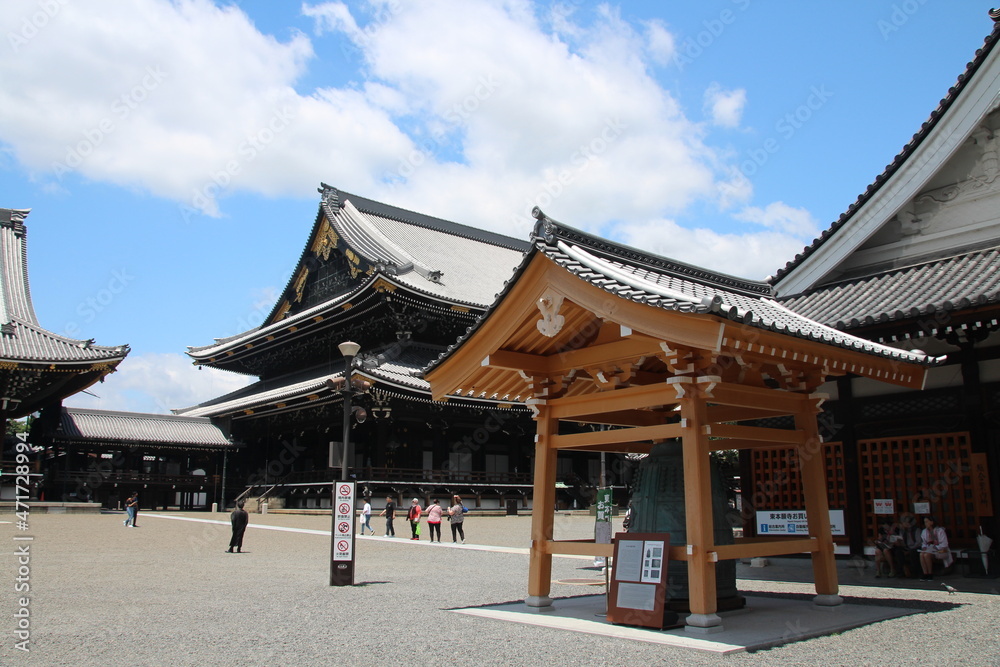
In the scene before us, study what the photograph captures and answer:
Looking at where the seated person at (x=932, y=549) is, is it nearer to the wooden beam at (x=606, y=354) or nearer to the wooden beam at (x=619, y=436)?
the wooden beam at (x=619, y=436)

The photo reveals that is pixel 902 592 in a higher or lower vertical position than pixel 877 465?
lower

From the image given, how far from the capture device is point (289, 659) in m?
6.61

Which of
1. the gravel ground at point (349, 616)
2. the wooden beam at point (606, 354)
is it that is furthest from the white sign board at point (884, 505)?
the wooden beam at point (606, 354)

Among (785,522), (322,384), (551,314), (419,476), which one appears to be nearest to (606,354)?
(551,314)

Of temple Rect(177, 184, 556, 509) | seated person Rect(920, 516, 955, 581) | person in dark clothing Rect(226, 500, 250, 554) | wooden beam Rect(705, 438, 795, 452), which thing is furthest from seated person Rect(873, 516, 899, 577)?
temple Rect(177, 184, 556, 509)

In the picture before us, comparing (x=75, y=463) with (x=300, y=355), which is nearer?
(x=75, y=463)

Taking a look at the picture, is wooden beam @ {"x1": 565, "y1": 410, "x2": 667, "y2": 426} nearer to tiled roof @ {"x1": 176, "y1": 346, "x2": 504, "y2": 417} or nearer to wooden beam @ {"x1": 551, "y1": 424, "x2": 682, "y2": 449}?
wooden beam @ {"x1": 551, "y1": 424, "x2": 682, "y2": 449}

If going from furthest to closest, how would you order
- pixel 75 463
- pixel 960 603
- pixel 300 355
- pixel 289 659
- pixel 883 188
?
pixel 300 355, pixel 75 463, pixel 883 188, pixel 960 603, pixel 289 659

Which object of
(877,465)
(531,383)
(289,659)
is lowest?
(289,659)

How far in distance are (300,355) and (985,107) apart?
111ft

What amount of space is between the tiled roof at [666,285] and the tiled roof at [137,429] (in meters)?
31.1

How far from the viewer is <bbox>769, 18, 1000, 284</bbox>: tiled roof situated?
11984 mm

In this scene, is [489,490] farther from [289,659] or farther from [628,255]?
[289,659]

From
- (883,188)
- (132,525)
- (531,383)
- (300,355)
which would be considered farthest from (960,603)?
(300,355)
